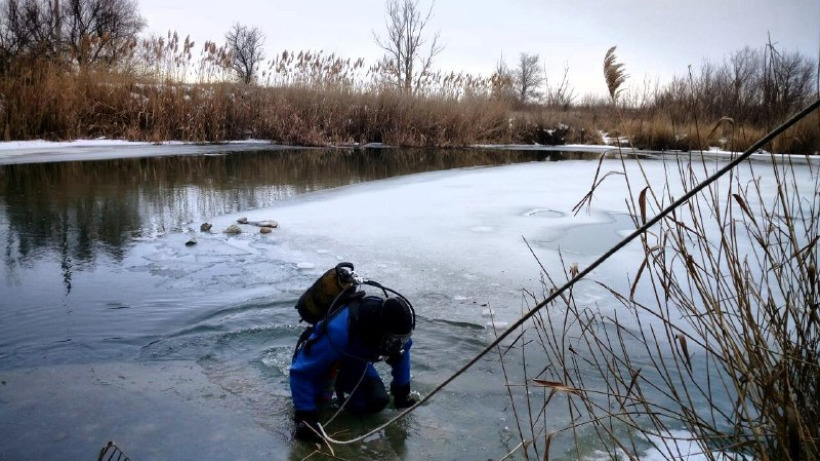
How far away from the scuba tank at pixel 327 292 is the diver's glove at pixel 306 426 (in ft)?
1.26

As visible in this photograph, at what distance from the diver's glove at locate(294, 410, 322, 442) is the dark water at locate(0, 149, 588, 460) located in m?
0.06

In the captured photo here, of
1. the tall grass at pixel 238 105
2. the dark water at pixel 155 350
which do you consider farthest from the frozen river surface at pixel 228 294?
the tall grass at pixel 238 105

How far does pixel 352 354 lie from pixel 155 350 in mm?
1247

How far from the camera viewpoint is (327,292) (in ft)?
7.73

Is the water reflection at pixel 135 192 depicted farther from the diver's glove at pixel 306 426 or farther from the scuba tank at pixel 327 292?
the diver's glove at pixel 306 426

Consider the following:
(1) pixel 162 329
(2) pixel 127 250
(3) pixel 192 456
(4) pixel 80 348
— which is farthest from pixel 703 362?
(2) pixel 127 250

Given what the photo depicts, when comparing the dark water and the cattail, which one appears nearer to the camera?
the cattail

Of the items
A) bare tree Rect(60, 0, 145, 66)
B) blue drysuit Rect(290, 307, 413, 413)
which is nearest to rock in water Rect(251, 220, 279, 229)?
blue drysuit Rect(290, 307, 413, 413)

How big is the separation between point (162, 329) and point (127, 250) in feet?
5.32

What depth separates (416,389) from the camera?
2.56 metres

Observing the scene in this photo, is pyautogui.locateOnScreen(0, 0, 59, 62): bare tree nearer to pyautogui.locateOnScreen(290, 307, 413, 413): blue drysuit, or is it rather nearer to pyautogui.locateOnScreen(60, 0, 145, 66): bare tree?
pyautogui.locateOnScreen(60, 0, 145, 66): bare tree

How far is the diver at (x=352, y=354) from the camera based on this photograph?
81.5 inches

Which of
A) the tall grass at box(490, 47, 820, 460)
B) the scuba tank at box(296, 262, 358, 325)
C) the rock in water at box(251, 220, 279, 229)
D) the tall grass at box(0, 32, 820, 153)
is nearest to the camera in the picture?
the tall grass at box(490, 47, 820, 460)

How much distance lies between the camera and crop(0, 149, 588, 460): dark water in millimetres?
2086
